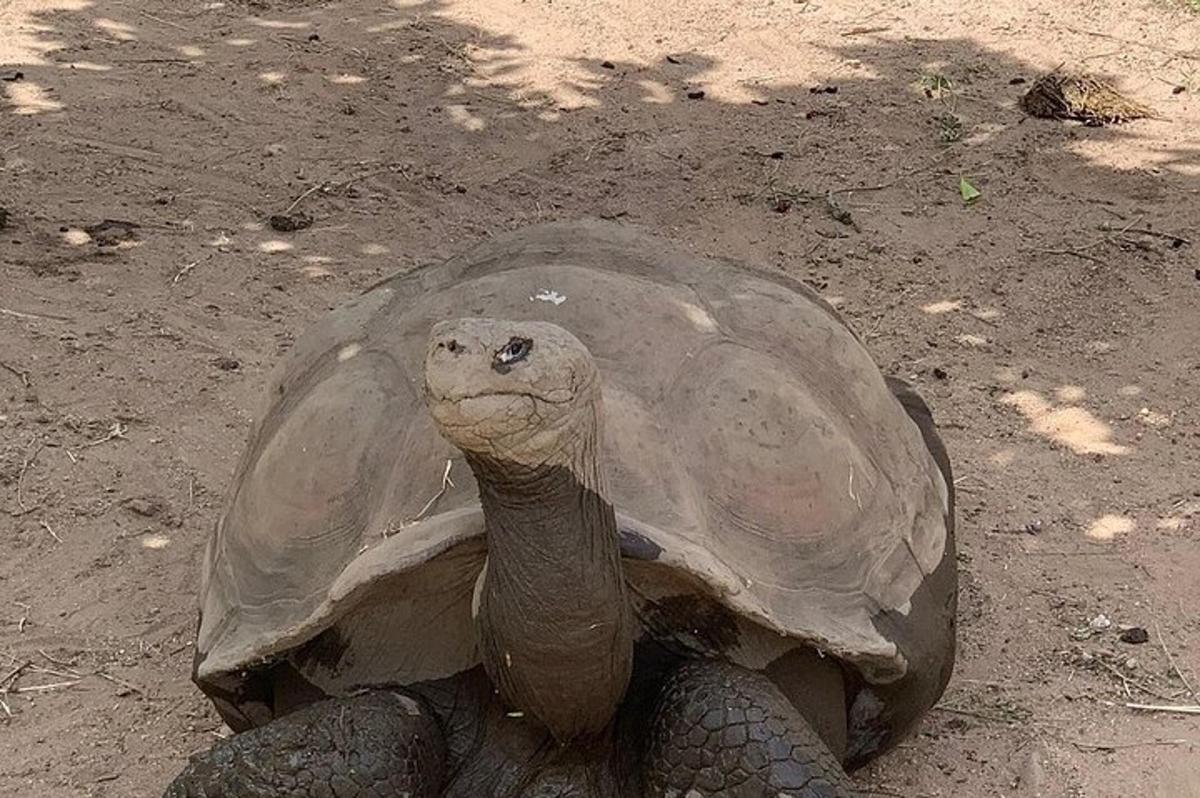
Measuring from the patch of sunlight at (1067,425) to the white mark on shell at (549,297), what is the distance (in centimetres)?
208

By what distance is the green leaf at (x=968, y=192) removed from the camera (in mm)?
6105

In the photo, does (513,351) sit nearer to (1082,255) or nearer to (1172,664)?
(1172,664)

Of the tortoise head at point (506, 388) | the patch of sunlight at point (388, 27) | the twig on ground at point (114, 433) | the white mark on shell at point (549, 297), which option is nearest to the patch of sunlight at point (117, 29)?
the patch of sunlight at point (388, 27)

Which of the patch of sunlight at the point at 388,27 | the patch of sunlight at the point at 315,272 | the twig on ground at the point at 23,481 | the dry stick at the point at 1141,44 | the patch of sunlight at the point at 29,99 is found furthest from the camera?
the patch of sunlight at the point at 388,27

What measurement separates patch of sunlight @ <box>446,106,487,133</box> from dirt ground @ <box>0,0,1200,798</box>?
0.5 inches

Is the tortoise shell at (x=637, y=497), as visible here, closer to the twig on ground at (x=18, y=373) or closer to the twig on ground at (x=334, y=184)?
the twig on ground at (x=18, y=373)

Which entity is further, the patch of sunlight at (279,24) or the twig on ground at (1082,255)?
the patch of sunlight at (279,24)

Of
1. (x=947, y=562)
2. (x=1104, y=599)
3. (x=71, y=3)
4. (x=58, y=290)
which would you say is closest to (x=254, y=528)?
(x=947, y=562)

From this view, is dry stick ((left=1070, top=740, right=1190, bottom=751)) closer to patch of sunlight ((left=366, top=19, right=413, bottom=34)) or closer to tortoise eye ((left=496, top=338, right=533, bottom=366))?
tortoise eye ((left=496, top=338, right=533, bottom=366))

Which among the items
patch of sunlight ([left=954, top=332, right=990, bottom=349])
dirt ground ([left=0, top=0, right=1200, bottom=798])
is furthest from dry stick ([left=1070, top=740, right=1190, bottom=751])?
patch of sunlight ([left=954, top=332, right=990, bottom=349])

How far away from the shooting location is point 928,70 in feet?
23.7

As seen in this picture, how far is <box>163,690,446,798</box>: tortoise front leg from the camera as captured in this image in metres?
2.61

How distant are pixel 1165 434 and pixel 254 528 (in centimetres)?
274

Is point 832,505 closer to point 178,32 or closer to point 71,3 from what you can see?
point 178,32
